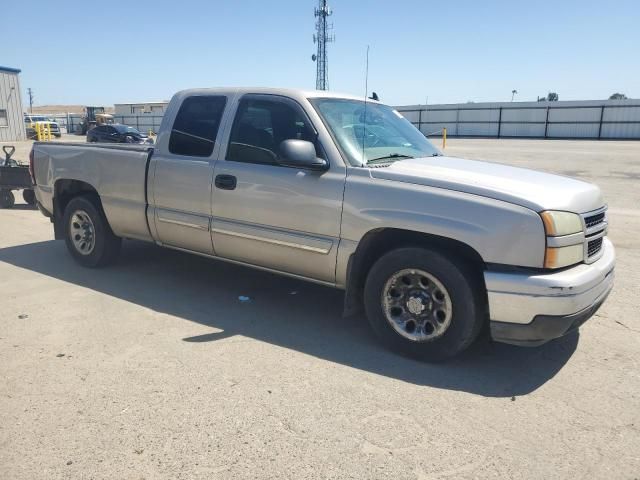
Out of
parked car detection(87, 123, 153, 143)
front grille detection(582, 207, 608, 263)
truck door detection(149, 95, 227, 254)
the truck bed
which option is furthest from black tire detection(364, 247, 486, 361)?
parked car detection(87, 123, 153, 143)

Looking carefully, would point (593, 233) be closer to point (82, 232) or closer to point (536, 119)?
point (82, 232)

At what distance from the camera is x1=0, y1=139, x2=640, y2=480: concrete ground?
2.68m

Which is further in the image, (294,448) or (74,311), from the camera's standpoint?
(74,311)

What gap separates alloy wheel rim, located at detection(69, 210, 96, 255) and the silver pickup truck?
57cm

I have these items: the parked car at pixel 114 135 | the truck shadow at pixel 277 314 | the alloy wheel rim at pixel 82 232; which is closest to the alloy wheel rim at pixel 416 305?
the truck shadow at pixel 277 314

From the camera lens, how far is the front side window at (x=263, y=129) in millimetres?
4320

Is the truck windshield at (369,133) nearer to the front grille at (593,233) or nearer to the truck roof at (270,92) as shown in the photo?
the truck roof at (270,92)

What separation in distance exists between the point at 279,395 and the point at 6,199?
30.6 feet

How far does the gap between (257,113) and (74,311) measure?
2.39 m

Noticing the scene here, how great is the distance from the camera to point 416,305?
3.77 m

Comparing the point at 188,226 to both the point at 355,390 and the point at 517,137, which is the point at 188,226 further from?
the point at 517,137

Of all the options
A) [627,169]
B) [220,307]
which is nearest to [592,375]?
[220,307]

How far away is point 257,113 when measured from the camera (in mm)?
4562

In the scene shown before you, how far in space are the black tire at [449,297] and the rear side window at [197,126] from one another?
202 cm
